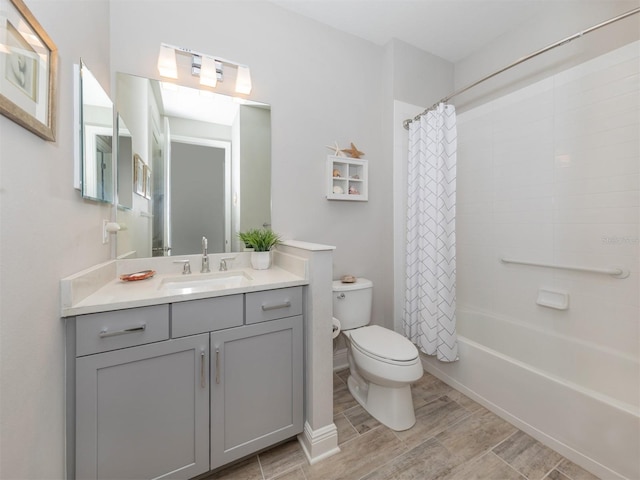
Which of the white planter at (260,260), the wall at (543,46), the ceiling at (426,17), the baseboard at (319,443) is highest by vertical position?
the ceiling at (426,17)

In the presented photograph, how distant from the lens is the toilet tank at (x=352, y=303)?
1.84 meters

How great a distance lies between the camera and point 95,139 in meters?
1.16

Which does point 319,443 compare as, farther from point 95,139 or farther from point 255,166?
point 95,139

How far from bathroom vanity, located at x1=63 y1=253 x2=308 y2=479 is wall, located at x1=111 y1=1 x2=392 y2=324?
80 cm

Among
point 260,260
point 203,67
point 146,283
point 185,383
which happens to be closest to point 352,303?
point 260,260

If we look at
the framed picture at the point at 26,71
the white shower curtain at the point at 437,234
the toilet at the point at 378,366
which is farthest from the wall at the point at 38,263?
the white shower curtain at the point at 437,234

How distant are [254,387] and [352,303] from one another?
0.89 metres

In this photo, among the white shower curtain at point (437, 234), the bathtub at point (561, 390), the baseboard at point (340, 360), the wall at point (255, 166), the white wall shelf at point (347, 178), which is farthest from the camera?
the baseboard at point (340, 360)

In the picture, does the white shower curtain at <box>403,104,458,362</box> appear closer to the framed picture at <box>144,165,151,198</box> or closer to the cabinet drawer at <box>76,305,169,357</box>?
the cabinet drawer at <box>76,305,169,357</box>

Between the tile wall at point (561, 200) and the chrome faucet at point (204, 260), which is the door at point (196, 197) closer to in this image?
the chrome faucet at point (204, 260)

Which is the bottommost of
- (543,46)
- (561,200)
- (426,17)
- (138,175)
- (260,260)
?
(260,260)

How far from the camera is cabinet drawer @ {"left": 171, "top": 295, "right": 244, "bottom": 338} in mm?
1050

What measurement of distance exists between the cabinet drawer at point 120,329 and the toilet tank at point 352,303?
3.60ft

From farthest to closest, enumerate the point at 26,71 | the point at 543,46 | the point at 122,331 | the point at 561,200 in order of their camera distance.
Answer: the point at 543,46
the point at 561,200
the point at 122,331
the point at 26,71
